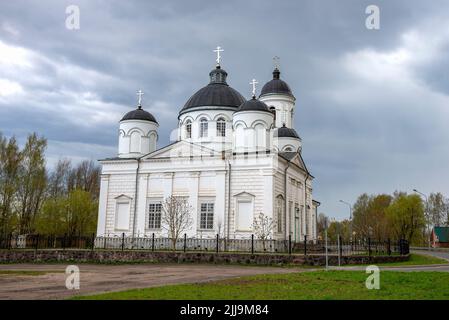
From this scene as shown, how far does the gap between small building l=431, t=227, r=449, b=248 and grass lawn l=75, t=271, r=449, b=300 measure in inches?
2566

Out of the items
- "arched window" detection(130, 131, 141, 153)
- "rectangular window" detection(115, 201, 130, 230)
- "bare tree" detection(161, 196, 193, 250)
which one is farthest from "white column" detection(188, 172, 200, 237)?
"arched window" detection(130, 131, 141, 153)

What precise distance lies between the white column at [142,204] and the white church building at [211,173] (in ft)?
0.27

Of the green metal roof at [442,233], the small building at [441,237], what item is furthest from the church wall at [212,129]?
the green metal roof at [442,233]

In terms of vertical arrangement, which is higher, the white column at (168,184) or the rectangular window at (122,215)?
the white column at (168,184)

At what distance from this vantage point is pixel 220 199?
117 ft

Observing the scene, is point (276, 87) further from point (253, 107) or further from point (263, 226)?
point (263, 226)

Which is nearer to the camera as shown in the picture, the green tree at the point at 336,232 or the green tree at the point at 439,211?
the green tree at the point at 336,232

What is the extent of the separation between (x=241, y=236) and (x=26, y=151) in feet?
75.3

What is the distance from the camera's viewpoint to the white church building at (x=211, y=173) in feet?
115

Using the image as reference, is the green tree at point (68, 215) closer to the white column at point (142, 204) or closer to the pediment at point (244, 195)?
the white column at point (142, 204)

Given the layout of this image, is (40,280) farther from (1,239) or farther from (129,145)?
(129,145)

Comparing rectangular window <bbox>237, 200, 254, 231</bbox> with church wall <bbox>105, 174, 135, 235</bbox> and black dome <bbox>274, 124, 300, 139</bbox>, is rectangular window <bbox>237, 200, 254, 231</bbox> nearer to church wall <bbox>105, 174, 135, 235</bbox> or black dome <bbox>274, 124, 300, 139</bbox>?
church wall <bbox>105, 174, 135, 235</bbox>

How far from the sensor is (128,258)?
26500 millimetres
